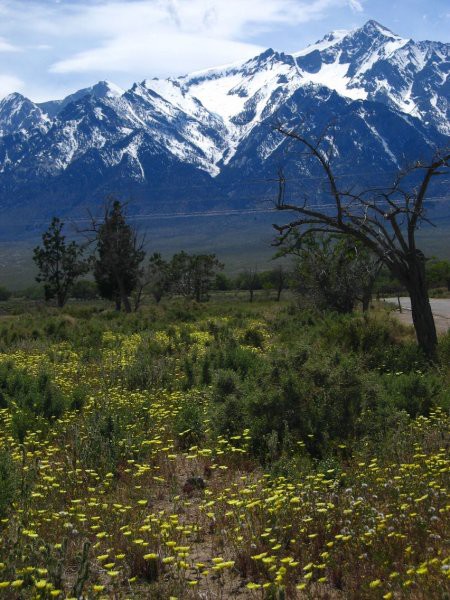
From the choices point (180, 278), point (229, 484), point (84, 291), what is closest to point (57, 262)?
point (180, 278)

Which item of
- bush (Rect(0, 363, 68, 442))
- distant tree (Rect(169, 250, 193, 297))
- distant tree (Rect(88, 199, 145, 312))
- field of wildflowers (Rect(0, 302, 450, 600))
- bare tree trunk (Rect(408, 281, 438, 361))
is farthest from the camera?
distant tree (Rect(169, 250, 193, 297))

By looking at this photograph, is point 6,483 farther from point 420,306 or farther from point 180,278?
point 180,278

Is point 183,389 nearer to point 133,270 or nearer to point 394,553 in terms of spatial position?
point 394,553

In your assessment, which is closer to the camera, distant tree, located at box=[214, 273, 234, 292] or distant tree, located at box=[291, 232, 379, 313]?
distant tree, located at box=[291, 232, 379, 313]

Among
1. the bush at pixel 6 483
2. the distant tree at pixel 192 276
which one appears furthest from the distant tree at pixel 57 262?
the bush at pixel 6 483

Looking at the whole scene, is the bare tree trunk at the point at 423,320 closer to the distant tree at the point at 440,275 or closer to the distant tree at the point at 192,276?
the distant tree at the point at 440,275

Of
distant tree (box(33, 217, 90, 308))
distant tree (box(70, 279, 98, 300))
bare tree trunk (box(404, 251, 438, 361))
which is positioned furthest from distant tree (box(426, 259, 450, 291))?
bare tree trunk (box(404, 251, 438, 361))

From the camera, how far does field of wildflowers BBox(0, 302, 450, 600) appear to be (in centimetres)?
536

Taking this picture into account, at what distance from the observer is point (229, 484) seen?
7.65m

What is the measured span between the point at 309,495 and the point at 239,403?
3.14 meters

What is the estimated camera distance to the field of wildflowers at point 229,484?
211 inches

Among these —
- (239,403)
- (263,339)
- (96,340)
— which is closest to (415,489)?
(239,403)

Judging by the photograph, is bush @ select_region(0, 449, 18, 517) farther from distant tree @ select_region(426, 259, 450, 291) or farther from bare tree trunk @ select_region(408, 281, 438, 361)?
distant tree @ select_region(426, 259, 450, 291)

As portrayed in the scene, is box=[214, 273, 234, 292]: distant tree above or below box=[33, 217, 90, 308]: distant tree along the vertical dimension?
below
